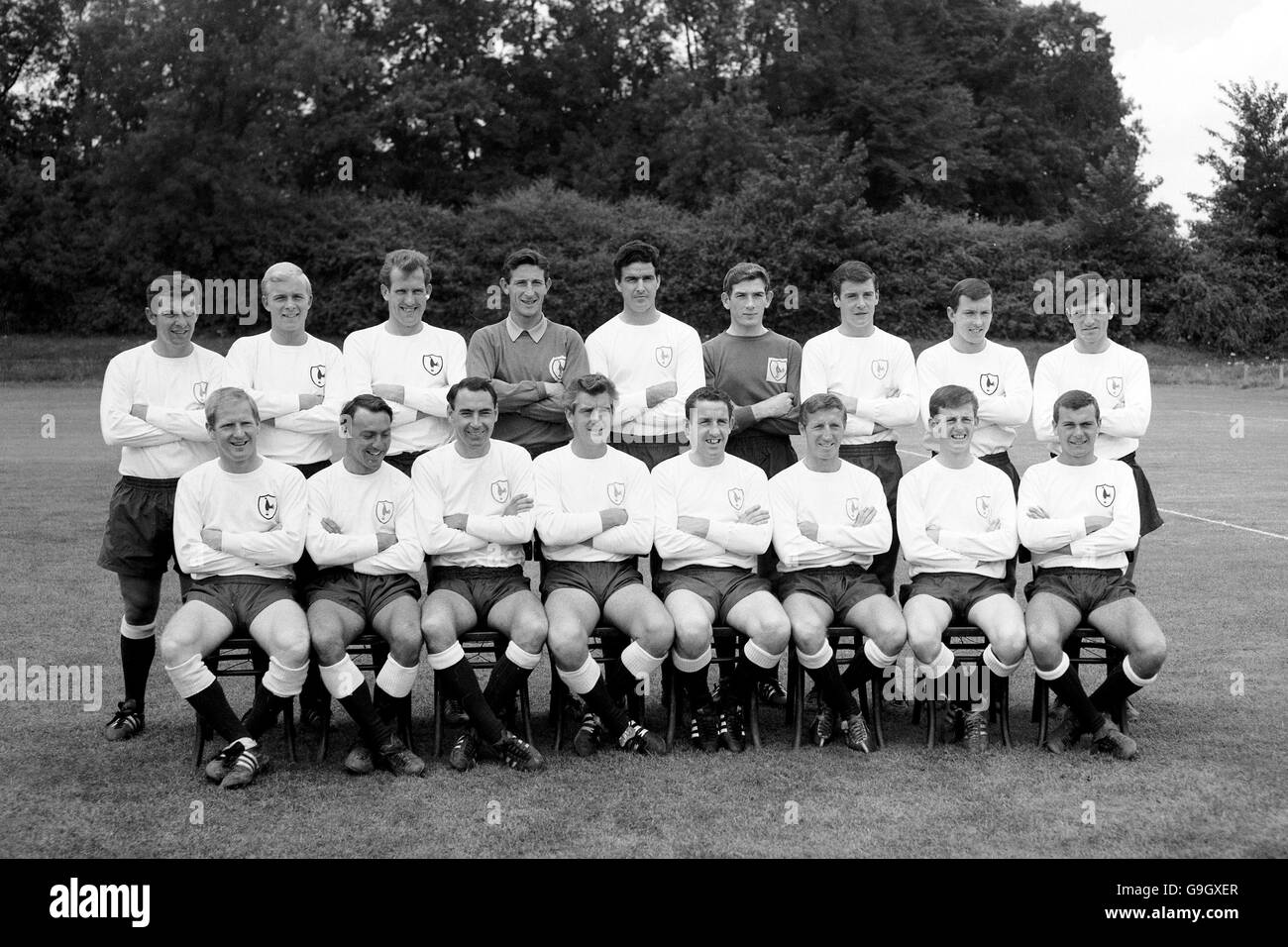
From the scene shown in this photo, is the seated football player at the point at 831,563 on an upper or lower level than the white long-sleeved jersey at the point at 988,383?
lower

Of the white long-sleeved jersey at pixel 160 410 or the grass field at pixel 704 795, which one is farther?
the white long-sleeved jersey at pixel 160 410

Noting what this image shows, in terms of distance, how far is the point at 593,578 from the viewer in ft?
19.2

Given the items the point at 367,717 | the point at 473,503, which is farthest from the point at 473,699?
the point at 473,503

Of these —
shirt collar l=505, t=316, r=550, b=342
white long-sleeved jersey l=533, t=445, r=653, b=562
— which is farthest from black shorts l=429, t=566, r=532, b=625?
shirt collar l=505, t=316, r=550, b=342

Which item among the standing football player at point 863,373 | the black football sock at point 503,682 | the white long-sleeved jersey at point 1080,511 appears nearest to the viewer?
the black football sock at point 503,682

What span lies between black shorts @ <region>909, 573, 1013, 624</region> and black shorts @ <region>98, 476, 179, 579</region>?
353cm

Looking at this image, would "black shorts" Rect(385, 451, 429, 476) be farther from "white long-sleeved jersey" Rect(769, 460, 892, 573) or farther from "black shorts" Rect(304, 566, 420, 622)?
"white long-sleeved jersey" Rect(769, 460, 892, 573)

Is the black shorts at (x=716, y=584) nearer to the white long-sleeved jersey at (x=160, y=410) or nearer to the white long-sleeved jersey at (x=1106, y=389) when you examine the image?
the white long-sleeved jersey at (x=1106, y=389)

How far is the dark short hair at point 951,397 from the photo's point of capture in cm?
595

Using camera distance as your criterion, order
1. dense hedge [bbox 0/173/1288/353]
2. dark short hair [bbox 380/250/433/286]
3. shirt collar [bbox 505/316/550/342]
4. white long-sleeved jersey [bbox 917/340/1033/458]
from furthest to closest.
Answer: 1. dense hedge [bbox 0/173/1288/353]
2. shirt collar [bbox 505/316/550/342]
3. white long-sleeved jersey [bbox 917/340/1033/458]
4. dark short hair [bbox 380/250/433/286]

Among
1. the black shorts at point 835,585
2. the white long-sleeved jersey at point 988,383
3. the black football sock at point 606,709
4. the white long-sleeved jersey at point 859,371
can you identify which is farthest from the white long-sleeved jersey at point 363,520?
the white long-sleeved jersey at point 988,383

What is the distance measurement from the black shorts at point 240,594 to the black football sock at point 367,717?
54 cm

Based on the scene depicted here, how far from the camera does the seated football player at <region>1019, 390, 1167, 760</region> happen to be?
5.51 meters

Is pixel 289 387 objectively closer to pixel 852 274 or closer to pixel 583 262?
pixel 852 274
